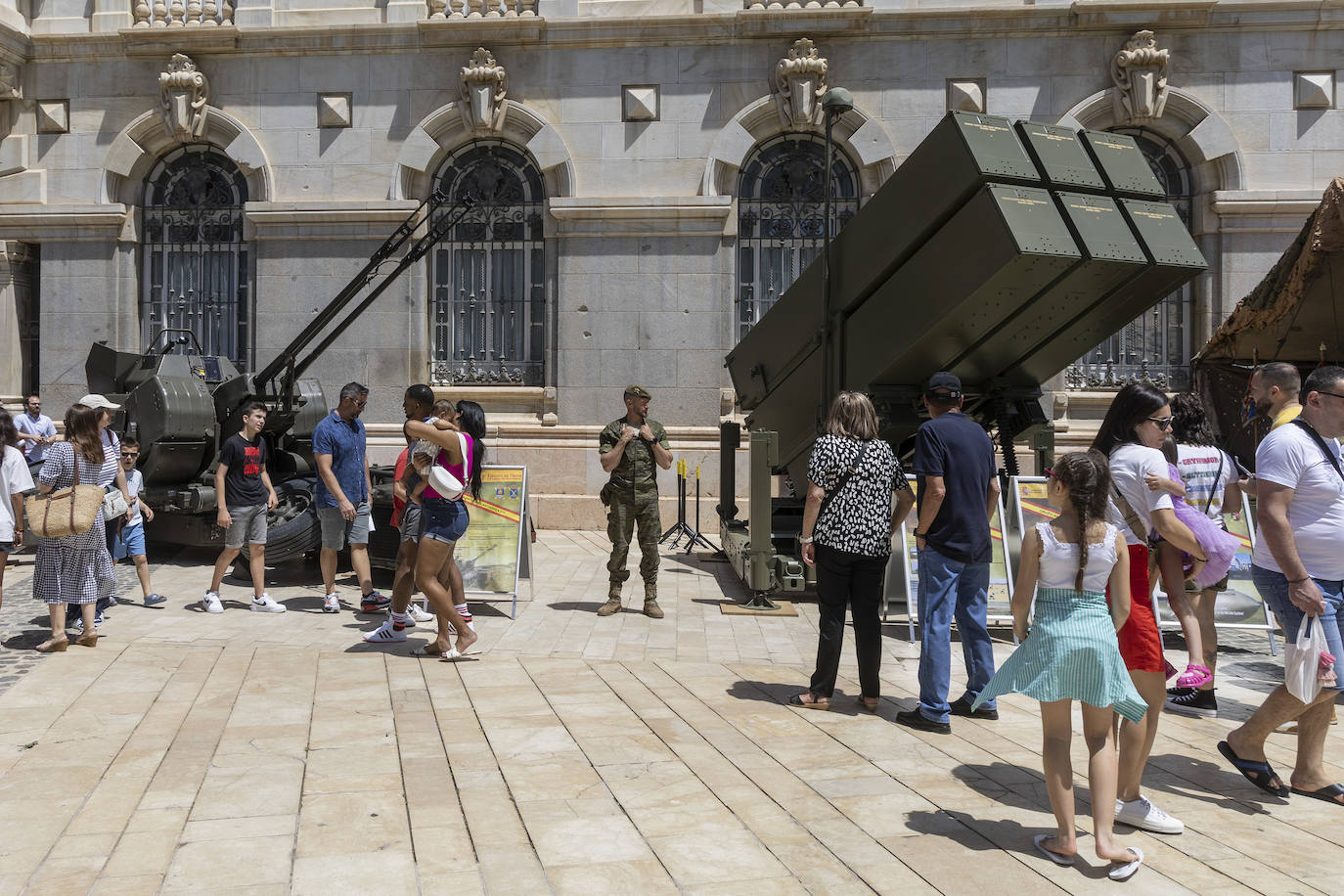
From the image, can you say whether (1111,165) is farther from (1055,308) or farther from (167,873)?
(167,873)

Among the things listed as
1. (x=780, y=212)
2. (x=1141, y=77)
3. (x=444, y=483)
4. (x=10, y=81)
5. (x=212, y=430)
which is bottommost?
(x=444, y=483)

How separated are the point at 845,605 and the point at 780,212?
32.0 ft

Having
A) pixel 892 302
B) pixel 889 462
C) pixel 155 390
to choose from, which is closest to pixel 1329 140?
pixel 892 302

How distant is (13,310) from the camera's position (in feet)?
50.3

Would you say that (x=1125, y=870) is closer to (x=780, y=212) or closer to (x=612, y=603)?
(x=612, y=603)

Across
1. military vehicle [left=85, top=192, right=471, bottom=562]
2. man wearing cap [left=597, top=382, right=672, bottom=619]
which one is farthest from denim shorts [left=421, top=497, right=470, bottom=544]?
military vehicle [left=85, top=192, right=471, bottom=562]

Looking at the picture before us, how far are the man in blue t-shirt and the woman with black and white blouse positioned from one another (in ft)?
0.77

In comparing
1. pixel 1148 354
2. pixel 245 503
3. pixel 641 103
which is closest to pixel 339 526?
pixel 245 503

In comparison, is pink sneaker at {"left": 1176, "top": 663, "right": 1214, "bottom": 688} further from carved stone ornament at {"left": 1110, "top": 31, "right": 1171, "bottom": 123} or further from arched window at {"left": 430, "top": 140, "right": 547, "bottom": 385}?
arched window at {"left": 430, "top": 140, "right": 547, "bottom": 385}

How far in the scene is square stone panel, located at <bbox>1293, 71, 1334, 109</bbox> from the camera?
13.8 m

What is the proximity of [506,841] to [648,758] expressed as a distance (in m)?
1.13

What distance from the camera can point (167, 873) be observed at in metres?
3.73

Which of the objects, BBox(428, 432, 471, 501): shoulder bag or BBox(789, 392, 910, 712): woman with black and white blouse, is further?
BBox(428, 432, 471, 501): shoulder bag

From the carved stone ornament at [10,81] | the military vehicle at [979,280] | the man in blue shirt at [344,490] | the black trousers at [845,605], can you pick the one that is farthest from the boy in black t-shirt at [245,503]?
the carved stone ornament at [10,81]
